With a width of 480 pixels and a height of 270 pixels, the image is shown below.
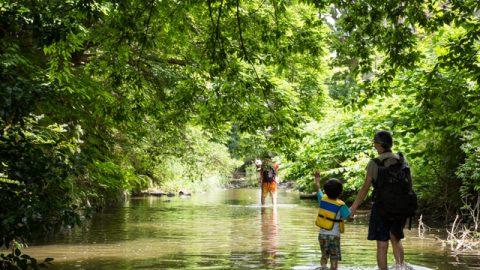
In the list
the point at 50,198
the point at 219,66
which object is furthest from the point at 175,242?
the point at 50,198

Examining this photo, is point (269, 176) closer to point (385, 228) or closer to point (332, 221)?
point (332, 221)

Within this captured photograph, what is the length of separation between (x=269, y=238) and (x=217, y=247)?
1670mm

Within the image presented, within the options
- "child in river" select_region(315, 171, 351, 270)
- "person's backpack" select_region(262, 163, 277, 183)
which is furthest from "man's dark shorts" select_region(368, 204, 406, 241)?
"person's backpack" select_region(262, 163, 277, 183)

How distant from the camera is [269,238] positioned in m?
12.2

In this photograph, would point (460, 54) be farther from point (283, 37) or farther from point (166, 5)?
point (166, 5)

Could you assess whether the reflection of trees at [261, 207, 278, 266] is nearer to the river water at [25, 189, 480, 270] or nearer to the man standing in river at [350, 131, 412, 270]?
the river water at [25, 189, 480, 270]

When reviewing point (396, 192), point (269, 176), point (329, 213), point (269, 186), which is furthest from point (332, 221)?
point (269, 186)

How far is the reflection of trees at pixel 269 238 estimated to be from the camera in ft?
31.1

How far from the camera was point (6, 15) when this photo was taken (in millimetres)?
6598

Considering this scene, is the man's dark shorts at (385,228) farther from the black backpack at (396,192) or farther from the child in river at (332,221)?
the child in river at (332,221)

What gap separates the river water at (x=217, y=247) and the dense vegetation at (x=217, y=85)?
1208 millimetres

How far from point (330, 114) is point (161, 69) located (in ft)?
28.1

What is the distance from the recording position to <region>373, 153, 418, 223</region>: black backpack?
7562 mm

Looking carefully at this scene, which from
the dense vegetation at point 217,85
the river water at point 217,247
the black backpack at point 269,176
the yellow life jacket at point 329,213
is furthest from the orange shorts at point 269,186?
the yellow life jacket at point 329,213
